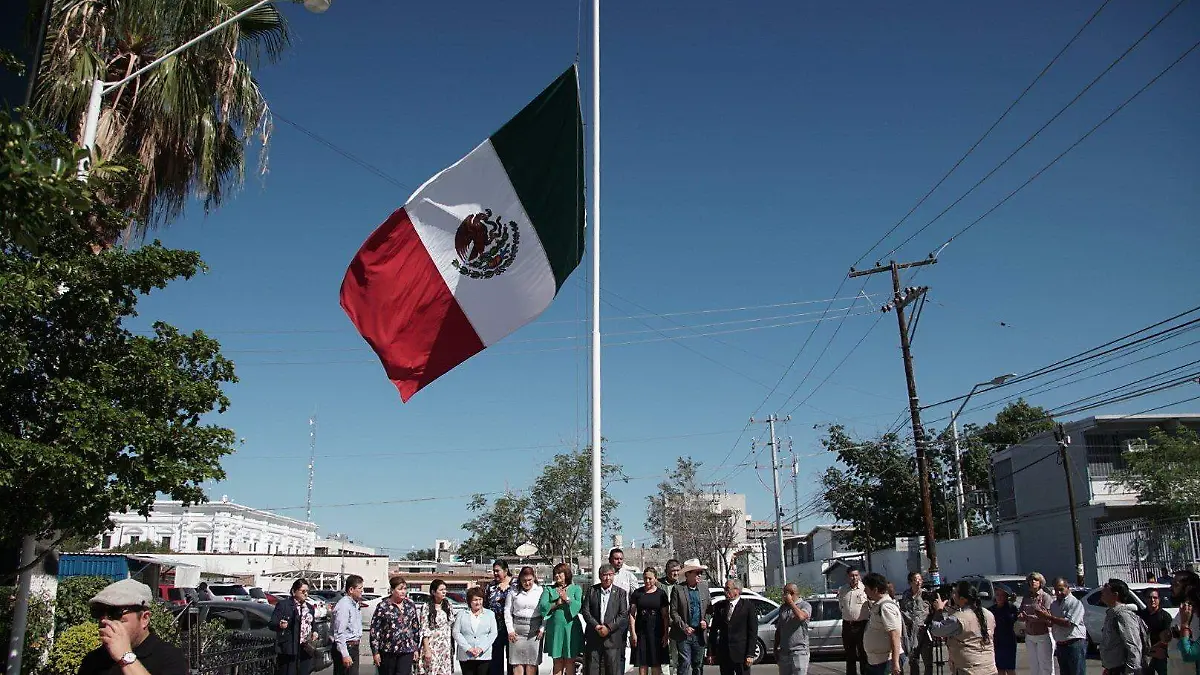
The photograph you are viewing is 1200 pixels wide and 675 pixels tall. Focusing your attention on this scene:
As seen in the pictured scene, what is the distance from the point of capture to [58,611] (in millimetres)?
16125

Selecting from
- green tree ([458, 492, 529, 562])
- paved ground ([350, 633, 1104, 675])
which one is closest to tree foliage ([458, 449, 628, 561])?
green tree ([458, 492, 529, 562])

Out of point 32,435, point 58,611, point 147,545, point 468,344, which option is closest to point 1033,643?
point 468,344

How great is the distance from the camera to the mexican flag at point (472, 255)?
10.7 metres

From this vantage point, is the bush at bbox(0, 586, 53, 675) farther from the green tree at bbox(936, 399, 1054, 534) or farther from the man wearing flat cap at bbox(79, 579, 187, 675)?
the green tree at bbox(936, 399, 1054, 534)

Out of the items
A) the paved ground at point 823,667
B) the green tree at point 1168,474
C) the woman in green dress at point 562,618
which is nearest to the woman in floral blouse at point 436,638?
the woman in green dress at point 562,618

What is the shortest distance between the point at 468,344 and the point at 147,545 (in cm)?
6567

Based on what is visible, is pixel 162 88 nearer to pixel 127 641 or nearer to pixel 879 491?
pixel 127 641

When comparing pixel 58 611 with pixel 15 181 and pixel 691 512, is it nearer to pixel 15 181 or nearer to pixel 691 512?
pixel 15 181

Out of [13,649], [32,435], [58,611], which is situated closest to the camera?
[32,435]

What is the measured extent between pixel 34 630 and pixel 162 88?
25.8 feet

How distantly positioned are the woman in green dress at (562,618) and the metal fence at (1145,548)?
22212 mm

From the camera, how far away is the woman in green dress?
12617 mm

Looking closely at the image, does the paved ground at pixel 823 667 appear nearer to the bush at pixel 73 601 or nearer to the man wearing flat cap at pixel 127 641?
the bush at pixel 73 601

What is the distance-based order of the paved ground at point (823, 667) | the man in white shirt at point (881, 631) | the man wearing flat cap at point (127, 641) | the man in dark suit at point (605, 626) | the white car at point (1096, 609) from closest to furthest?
the man wearing flat cap at point (127, 641) < the man in white shirt at point (881, 631) < the man in dark suit at point (605, 626) < the paved ground at point (823, 667) < the white car at point (1096, 609)
